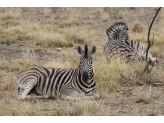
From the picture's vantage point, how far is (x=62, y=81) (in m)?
6.56

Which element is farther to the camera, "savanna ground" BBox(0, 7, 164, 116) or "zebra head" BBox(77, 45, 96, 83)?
"zebra head" BBox(77, 45, 96, 83)

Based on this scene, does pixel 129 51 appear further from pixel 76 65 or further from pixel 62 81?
pixel 62 81

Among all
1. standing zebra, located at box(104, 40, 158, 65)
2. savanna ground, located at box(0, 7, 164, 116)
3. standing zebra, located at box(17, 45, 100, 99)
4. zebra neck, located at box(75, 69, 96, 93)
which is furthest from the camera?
standing zebra, located at box(104, 40, 158, 65)

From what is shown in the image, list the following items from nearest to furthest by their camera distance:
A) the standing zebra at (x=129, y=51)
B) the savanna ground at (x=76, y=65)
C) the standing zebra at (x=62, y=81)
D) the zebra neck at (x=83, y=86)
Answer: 1. the savanna ground at (x=76, y=65)
2. the standing zebra at (x=62, y=81)
3. the zebra neck at (x=83, y=86)
4. the standing zebra at (x=129, y=51)

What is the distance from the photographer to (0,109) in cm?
552

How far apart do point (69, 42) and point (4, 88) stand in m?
5.86

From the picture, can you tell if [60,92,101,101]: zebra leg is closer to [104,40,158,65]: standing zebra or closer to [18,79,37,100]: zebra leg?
[18,79,37,100]: zebra leg

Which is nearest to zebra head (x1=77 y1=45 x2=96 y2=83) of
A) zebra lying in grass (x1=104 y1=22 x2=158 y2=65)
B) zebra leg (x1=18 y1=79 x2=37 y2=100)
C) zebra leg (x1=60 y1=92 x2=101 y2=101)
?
zebra leg (x1=60 y1=92 x2=101 y2=101)

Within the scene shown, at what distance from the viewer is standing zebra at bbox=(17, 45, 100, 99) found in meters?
6.10

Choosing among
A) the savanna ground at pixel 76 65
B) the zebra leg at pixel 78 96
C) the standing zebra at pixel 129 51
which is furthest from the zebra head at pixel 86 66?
the standing zebra at pixel 129 51

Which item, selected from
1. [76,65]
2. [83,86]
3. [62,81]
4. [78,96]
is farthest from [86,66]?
[76,65]

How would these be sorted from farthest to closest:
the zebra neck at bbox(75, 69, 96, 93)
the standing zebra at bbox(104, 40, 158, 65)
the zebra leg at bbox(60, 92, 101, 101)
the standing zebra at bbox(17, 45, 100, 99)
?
the standing zebra at bbox(104, 40, 158, 65) < the zebra neck at bbox(75, 69, 96, 93) < the standing zebra at bbox(17, 45, 100, 99) < the zebra leg at bbox(60, 92, 101, 101)

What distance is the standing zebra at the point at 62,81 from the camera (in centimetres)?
610

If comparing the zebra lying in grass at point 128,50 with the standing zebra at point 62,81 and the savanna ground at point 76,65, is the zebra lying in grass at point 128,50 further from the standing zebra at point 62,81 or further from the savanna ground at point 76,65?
the standing zebra at point 62,81
